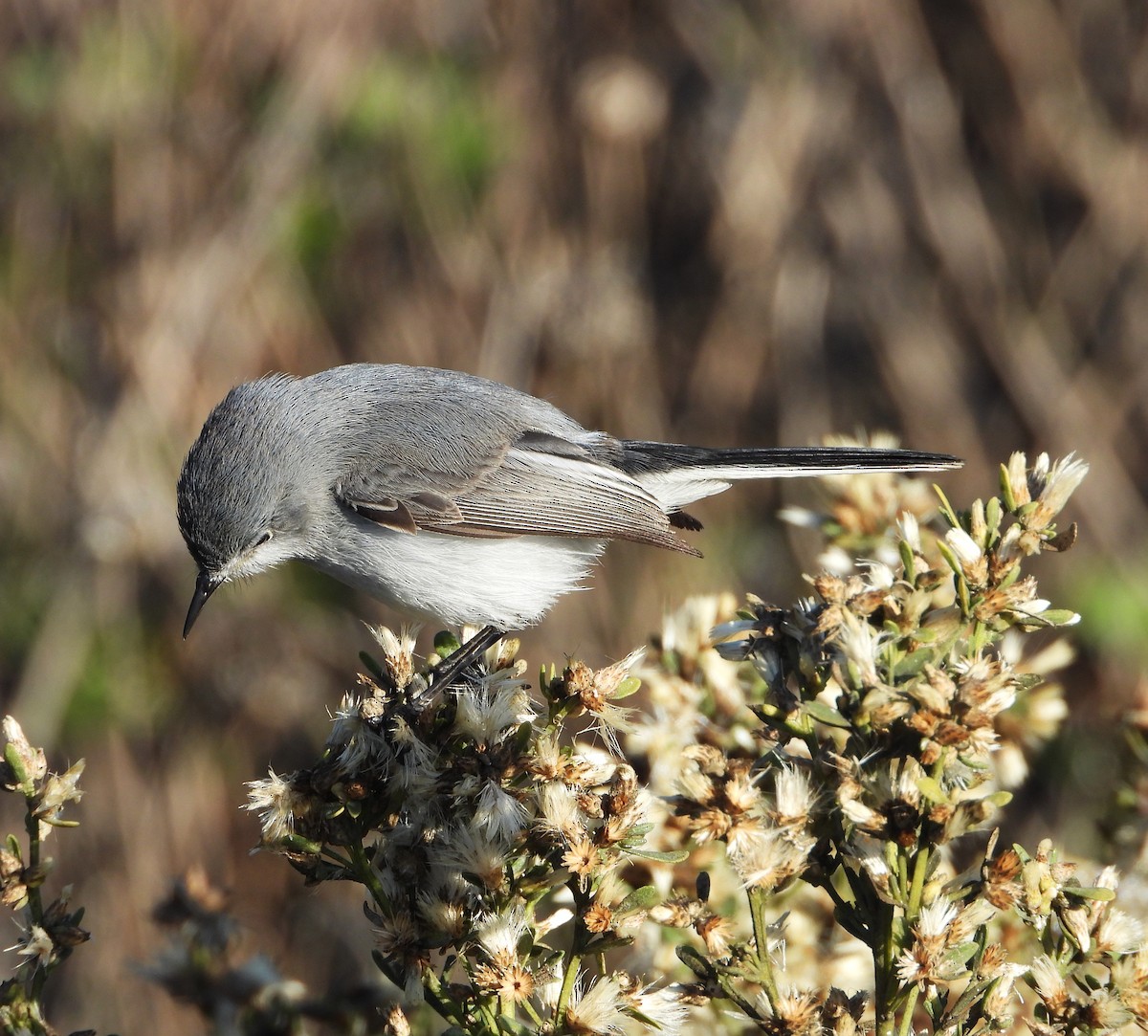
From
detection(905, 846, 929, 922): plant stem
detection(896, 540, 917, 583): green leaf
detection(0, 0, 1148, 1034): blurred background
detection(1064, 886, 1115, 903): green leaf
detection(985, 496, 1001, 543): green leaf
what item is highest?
detection(985, 496, 1001, 543): green leaf

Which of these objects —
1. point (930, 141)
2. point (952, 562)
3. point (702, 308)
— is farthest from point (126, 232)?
point (952, 562)

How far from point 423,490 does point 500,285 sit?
1.82 metres

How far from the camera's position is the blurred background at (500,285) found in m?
3.72

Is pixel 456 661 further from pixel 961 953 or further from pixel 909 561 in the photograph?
pixel 961 953

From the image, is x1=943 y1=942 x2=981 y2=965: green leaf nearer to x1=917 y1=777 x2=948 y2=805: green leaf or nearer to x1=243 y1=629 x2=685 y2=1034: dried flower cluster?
x1=917 y1=777 x2=948 y2=805: green leaf

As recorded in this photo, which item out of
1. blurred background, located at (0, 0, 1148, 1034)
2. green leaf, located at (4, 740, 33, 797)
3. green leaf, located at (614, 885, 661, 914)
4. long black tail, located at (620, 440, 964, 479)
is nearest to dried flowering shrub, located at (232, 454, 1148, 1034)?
green leaf, located at (614, 885, 661, 914)

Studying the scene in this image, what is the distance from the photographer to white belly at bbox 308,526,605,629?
7.40ft

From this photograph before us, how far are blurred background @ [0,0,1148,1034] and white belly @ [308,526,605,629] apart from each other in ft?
5.31

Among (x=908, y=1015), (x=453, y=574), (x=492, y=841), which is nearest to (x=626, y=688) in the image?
(x=492, y=841)

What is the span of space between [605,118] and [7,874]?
341 centimetres

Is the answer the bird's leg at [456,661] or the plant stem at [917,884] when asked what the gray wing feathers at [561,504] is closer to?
the bird's leg at [456,661]

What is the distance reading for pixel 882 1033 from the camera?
1103 millimetres

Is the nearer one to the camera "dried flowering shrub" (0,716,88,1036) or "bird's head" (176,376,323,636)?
"dried flowering shrub" (0,716,88,1036)

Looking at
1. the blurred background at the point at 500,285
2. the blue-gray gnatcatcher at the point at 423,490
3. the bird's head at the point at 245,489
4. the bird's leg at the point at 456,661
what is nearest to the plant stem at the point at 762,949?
the bird's leg at the point at 456,661
